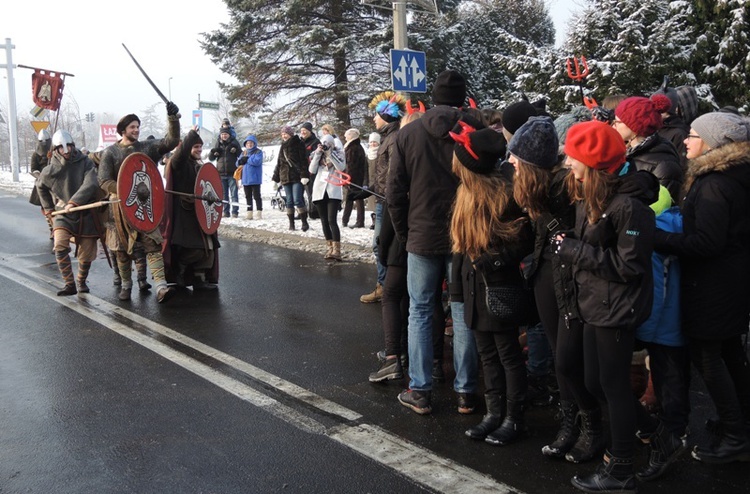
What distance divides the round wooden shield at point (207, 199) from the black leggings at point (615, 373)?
213 inches

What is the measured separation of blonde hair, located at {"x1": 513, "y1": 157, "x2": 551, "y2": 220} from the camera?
3.51 meters

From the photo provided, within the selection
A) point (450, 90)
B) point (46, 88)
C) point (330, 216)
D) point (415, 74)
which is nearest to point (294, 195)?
point (330, 216)

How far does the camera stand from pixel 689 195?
3.58 meters

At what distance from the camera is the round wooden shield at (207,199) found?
25.4 feet

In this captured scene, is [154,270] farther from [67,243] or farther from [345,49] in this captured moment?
[345,49]

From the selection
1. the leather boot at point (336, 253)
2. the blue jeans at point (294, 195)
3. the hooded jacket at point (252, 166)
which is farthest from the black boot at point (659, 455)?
the hooded jacket at point (252, 166)

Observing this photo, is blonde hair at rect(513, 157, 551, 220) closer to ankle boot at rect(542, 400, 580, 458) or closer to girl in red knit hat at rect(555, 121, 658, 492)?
girl in red knit hat at rect(555, 121, 658, 492)

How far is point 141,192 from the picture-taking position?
24.0 feet

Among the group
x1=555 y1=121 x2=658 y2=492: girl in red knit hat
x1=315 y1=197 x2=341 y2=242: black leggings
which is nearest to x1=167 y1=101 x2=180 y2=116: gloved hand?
x1=315 y1=197 x2=341 y2=242: black leggings

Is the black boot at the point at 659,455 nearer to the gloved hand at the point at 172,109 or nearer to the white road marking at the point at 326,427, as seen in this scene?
the white road marking at the point at 326,427

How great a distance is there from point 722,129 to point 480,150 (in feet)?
4.08

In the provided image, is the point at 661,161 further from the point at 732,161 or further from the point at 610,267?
the point at 610,267

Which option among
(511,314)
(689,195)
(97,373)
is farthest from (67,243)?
(689,195)

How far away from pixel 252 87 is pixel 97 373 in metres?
17.8
